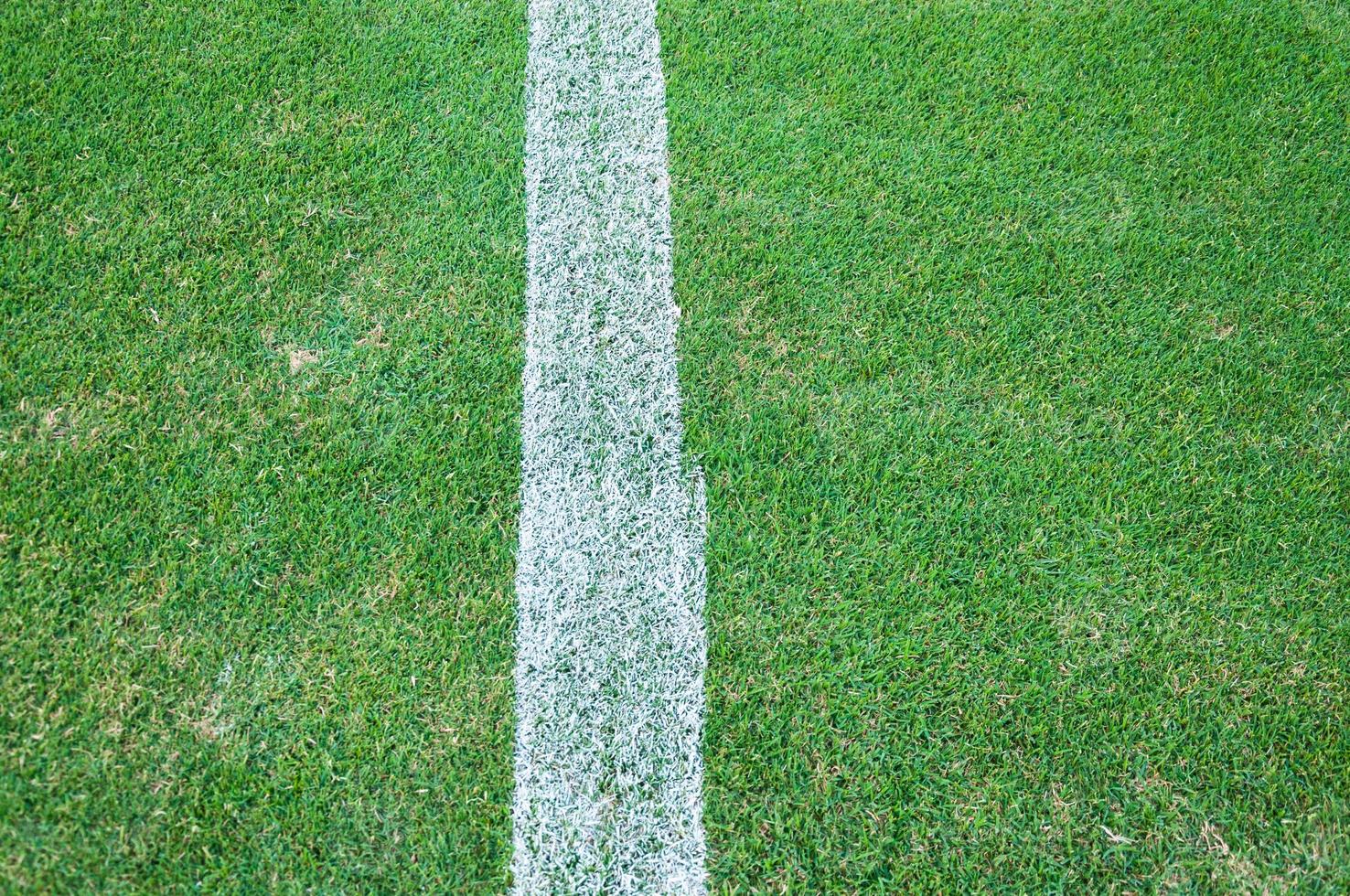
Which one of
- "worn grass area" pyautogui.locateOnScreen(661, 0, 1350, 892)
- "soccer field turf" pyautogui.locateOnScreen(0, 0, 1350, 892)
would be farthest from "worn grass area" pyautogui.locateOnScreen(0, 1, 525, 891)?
"worn grass area" pyautogui.locateOnScreen(661, 0, 1350, 892)

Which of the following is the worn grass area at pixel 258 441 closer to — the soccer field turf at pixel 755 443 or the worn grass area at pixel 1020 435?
the soccer field turf at pixel 755 443

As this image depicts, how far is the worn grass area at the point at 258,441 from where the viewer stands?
167cm

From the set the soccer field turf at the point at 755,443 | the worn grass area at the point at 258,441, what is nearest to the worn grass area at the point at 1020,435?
the soccer field turf at the point at 755,443

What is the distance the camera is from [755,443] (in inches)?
84.1

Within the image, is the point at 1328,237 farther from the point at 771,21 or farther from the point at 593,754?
the point at 593,754

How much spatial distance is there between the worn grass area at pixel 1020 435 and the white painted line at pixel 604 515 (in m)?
0.08

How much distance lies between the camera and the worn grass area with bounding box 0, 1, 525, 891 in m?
1.67

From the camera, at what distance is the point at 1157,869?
5.65 ft

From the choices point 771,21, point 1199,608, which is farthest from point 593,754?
point 771,21

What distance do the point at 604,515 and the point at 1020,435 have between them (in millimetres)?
1044

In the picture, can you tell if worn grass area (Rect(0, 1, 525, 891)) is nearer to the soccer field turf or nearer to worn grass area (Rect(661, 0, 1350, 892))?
the soccer field turf

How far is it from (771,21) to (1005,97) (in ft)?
2.53

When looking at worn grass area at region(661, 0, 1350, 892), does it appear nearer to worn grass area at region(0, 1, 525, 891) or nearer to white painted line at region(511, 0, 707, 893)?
white painted line at region(511, 0, 707, 893)

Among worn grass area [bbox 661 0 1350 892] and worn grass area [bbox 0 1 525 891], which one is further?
worn grass area [bbox 661 0 1350 892]
